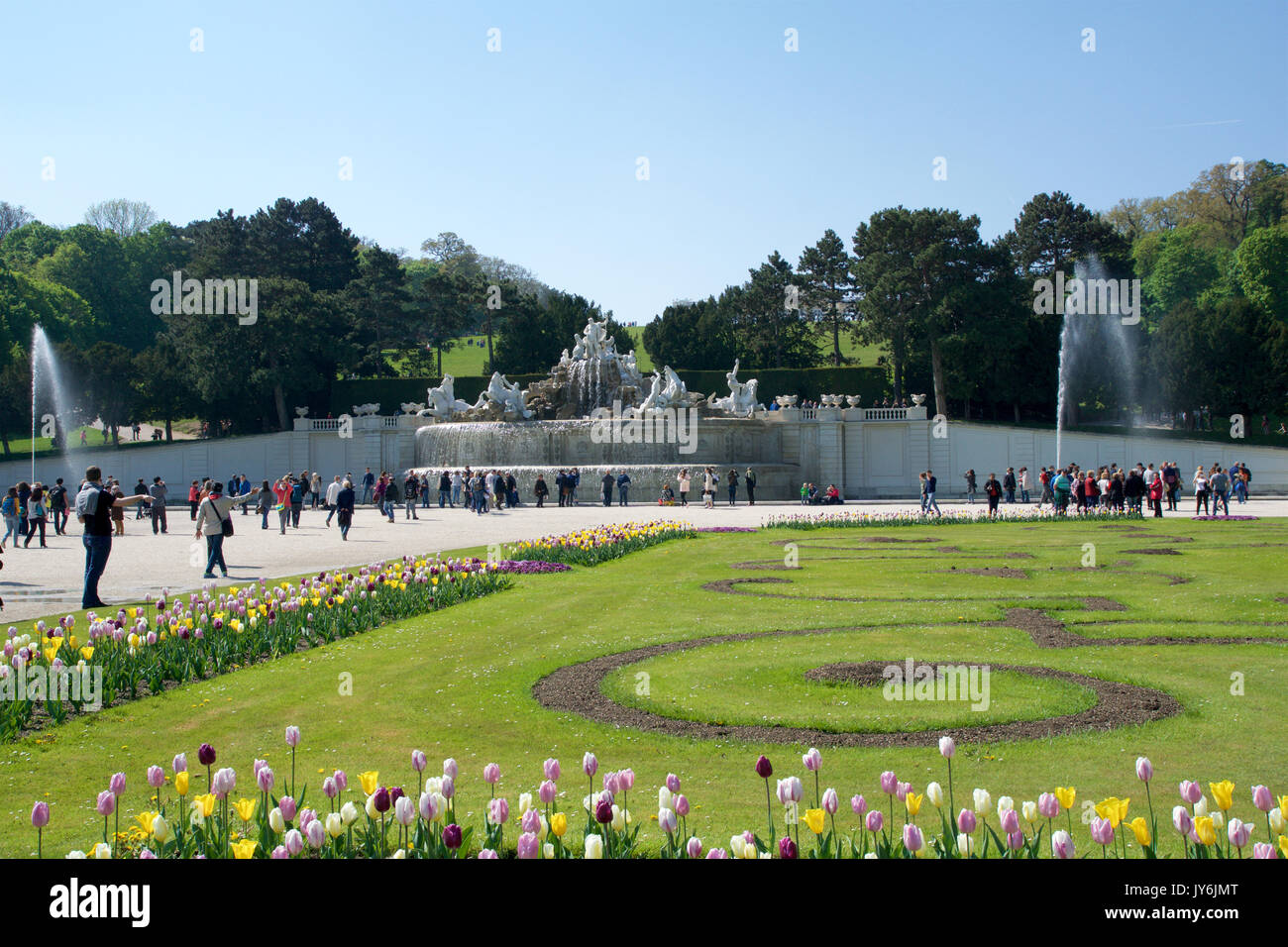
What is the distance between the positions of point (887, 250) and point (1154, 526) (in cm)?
3599

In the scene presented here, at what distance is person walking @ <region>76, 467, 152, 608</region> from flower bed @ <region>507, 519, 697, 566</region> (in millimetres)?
7186

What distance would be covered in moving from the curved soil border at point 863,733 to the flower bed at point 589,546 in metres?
10.0

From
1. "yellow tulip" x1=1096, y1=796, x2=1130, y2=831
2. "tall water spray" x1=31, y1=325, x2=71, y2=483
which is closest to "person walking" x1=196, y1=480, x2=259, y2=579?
"yellow tulip" x1=1096, y1=796, x2=1130, y2=831

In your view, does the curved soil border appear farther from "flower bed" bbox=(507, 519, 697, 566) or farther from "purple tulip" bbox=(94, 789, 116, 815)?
"flower bed" bbox=(507, 519, 697, 566)

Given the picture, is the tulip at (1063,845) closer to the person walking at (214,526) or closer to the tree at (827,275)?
the person walking at (214,526)

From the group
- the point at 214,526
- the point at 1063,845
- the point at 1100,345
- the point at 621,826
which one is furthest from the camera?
the point at 1100,345

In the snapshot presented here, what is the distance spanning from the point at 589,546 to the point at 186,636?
10425 mm

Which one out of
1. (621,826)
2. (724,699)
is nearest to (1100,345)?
(724,699)

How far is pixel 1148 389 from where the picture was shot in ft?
196

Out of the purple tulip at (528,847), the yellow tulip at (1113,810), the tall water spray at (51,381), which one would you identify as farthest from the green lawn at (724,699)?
the tall water spray at (51,381)

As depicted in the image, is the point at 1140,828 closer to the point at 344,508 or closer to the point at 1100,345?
the point at 344,508

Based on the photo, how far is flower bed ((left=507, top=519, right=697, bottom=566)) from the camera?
64.1 feet

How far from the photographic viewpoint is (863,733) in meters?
7.34
